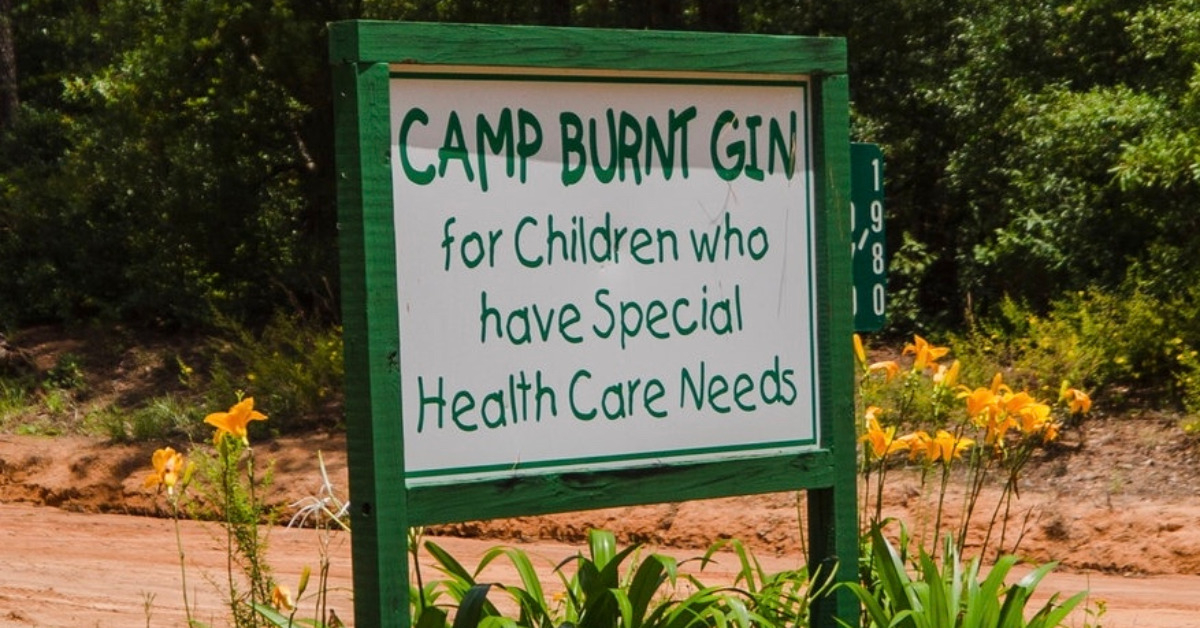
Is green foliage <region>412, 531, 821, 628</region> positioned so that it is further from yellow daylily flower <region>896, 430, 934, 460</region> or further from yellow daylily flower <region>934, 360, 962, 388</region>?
yellow daylily flower <region>934, 360, 962, 388</region>

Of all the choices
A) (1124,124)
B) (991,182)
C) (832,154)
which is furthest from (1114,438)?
(832,154)

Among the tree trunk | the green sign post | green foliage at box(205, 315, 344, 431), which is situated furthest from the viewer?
the tree trunk

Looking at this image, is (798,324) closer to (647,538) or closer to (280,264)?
(647,538)

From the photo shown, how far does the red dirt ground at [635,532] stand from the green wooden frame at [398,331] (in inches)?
103

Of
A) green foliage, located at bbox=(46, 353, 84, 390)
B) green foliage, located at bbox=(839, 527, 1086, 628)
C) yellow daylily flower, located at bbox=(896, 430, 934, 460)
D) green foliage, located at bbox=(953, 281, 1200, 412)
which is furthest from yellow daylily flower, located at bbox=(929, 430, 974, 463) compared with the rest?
green foliage, located at bbox=(46, 353, 84, 390)

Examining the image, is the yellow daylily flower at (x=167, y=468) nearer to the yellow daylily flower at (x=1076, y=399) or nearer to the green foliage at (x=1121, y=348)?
the yellow daylily flower at (x=1076, y=399)

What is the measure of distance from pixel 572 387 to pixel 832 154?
993 mm

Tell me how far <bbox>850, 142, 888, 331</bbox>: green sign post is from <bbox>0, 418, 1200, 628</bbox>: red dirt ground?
2.46m

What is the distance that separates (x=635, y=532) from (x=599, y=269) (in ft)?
19.4

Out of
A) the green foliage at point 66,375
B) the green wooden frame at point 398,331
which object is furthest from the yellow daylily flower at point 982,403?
the green foliage at point 66,375

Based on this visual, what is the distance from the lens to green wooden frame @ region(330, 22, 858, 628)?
3852 mm

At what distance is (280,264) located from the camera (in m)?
16.7

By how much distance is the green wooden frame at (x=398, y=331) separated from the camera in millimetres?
3852

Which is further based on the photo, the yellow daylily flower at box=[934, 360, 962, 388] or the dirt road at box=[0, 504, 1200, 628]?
the dirt road at box=[0, 504, 1200, 628]
